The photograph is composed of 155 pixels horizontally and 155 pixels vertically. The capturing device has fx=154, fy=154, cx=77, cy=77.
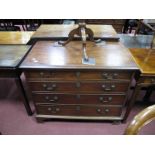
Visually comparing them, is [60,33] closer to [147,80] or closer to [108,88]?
[108,88]

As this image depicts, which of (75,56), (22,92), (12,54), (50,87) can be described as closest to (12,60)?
(12,54)

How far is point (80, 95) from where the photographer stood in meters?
1.43

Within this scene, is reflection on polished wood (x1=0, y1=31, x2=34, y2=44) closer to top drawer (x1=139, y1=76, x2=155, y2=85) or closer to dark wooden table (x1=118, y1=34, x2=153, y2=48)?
dark wooden table (x1=118, y1=34, x2=153, y2=48)

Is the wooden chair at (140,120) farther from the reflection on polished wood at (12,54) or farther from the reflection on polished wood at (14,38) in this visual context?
the reflection on polished wood at (14,38)

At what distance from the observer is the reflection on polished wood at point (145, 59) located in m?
1.29

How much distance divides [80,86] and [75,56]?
0.27 meters

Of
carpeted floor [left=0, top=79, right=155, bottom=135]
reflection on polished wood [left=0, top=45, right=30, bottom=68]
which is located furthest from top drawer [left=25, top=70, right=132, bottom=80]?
carpeted floor [left=0, top=79, right=155, bottom=135]

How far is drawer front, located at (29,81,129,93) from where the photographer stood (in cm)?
133

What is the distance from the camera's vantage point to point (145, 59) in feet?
4.77

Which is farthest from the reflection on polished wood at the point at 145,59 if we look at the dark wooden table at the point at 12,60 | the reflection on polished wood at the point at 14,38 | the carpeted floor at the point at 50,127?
the reflection on polished wood at the point at 14,38

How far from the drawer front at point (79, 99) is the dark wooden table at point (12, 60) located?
0.25m
